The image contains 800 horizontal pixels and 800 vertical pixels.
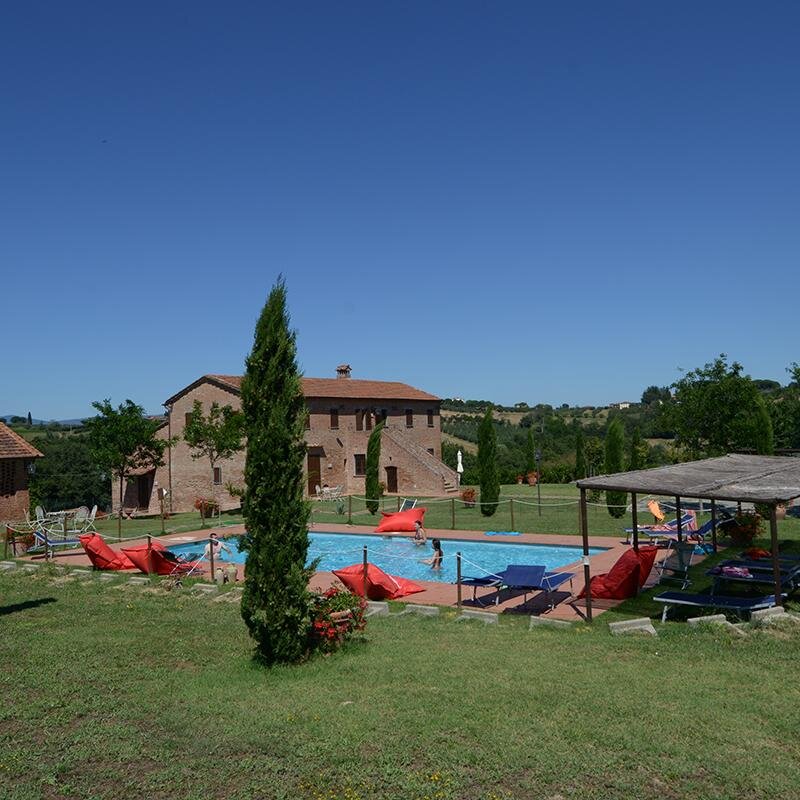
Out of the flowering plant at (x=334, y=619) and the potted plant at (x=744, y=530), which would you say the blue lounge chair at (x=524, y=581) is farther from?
the potted plant at (x=744, y=530)

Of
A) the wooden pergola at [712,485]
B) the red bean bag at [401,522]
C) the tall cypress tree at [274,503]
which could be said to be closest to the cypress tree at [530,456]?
the red bean bag at [401,522]

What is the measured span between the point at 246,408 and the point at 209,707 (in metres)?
3.54

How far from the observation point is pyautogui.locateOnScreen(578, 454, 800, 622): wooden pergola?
10.7m

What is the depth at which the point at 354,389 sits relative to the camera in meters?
42.7

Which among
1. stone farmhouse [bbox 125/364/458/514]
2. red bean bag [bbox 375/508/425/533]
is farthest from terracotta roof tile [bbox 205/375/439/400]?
red bean bag [bbox 375/508/425/533]

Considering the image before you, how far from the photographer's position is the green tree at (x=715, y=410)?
2880 centimetres

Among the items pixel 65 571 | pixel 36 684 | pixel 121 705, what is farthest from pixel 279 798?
pixel 65 571

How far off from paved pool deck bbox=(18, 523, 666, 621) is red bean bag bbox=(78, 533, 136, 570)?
1385 millimetres

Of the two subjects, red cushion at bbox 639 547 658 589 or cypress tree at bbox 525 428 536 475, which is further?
cypress tree at bbox 525 428 536 475

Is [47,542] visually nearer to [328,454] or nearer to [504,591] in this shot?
[504,591]

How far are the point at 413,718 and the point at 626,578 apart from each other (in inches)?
291

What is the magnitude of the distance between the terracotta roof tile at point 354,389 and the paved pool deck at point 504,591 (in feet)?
47.1

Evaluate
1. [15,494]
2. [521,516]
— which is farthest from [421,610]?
[15,494]

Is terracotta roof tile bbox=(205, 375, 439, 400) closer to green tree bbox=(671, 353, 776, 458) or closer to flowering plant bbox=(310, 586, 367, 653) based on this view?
green tree bbox=(671, 353, 776, 458)
